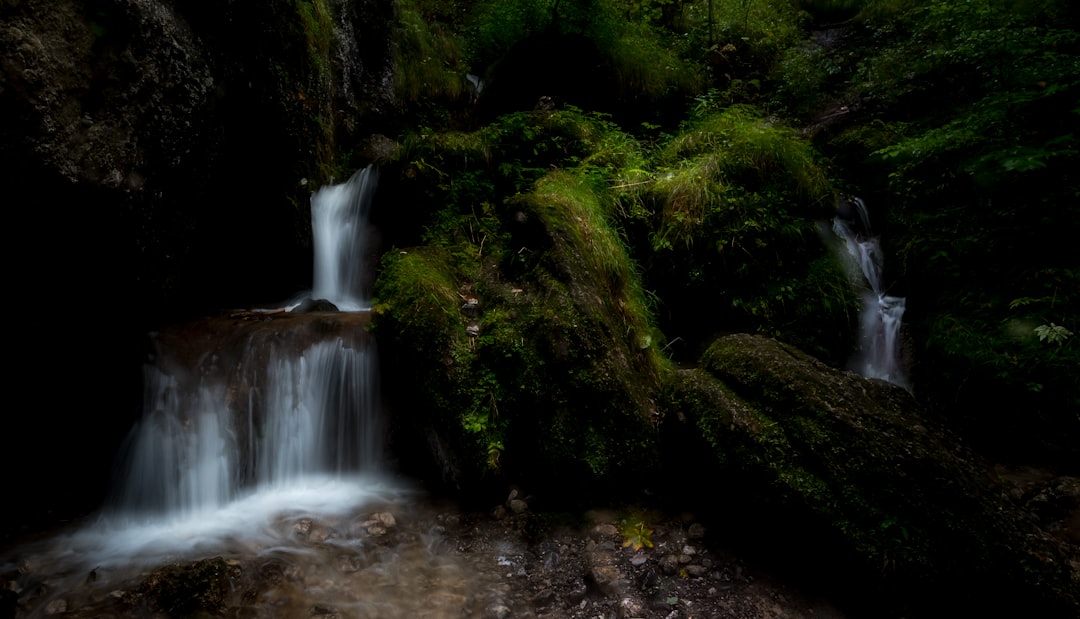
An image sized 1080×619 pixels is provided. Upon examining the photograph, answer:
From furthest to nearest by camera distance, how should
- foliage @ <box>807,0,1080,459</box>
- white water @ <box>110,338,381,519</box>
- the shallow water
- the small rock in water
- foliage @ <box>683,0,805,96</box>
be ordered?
foliage @ <box>683,0,805,96</box> → foliage @ <box>807,0,1080,459</box> → white water @ <box>110,338,381,519</box> → the small rock in water → the shallow water

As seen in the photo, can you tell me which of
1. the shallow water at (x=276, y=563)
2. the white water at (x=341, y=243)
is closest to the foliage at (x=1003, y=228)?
the shallow water at (x=276, y=563)

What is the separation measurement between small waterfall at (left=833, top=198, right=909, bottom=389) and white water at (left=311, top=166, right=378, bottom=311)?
5251 mm

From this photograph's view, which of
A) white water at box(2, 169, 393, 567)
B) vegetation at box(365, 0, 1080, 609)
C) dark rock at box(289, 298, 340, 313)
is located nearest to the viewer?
vegetation at box(365, 0, 1080, 609)

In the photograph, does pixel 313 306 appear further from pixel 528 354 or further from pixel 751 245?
pixel 751 245

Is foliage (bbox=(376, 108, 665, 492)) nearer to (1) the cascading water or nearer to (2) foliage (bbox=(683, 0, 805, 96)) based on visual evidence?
(1) the cascading water

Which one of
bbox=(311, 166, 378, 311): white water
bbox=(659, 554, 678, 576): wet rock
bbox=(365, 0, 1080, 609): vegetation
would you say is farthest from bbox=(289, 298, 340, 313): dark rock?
bbox=(659, 554, 678, 576): wet rock

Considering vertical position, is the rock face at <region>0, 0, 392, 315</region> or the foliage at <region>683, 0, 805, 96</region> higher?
the foliage at <region>683, 0, 805, 96</region>

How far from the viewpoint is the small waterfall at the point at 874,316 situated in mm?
5062

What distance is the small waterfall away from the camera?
16.6ft

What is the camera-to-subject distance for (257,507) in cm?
397

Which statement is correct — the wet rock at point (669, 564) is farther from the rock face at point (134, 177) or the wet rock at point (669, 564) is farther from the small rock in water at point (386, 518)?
the rock face at point (134, 177)

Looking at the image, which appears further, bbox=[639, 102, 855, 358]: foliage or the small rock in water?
bbox=[639, 102, 855, 358]: foliage

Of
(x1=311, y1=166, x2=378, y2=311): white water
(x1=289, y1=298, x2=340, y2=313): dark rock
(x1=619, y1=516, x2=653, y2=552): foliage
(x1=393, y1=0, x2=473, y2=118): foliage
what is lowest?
(x1=619, y1=516, x2=653, y2=552): foliage

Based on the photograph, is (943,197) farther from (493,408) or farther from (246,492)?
(246,492)
